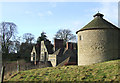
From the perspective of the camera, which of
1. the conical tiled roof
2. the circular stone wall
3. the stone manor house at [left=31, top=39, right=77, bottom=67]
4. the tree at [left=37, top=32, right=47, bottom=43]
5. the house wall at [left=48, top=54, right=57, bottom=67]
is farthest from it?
the tree at [left=37, top=32, right=47, bottom=43]

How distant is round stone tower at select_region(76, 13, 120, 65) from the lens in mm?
20203

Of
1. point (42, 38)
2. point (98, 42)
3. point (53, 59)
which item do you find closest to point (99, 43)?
point (98, 42)

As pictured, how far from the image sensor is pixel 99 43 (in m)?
20.4

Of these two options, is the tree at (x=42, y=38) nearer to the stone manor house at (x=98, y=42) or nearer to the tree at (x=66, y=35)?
the tree at (x=66, y=35)

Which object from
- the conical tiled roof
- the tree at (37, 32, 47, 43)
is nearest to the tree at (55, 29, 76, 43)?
the tree at (37, 32, 47, 43)

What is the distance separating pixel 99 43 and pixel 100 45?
30cm

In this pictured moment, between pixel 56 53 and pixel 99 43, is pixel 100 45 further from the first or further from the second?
pixel 56 53

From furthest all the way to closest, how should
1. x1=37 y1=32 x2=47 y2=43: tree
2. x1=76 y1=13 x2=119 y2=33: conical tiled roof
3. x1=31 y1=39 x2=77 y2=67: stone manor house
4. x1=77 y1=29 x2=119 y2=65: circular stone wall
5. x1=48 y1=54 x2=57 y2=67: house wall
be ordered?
x1=37 y1=32 x2=47 y2=43: tree, x1=31 y1=39 x2=77 y2=67: stone manor house, x1=48 y1=54 x2=57 y2=67: house wall, x1=76 y1=13 x2=119 y2=33: conical tiled roof, x1=77 y1=29 x2=119 y2=65: circular stone wall

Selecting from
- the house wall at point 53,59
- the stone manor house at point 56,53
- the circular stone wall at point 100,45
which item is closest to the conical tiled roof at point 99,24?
the circular stone wall at point 100,45

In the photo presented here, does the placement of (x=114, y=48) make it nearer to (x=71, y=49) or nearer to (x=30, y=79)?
(x=30, y=79)

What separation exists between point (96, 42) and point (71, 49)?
810 inches

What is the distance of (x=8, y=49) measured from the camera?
3572 centimetres

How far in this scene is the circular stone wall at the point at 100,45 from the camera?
794 inches

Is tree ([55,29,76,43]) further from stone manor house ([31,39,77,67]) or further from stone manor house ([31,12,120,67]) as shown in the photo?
stone manor house ([31,12,120,67])
